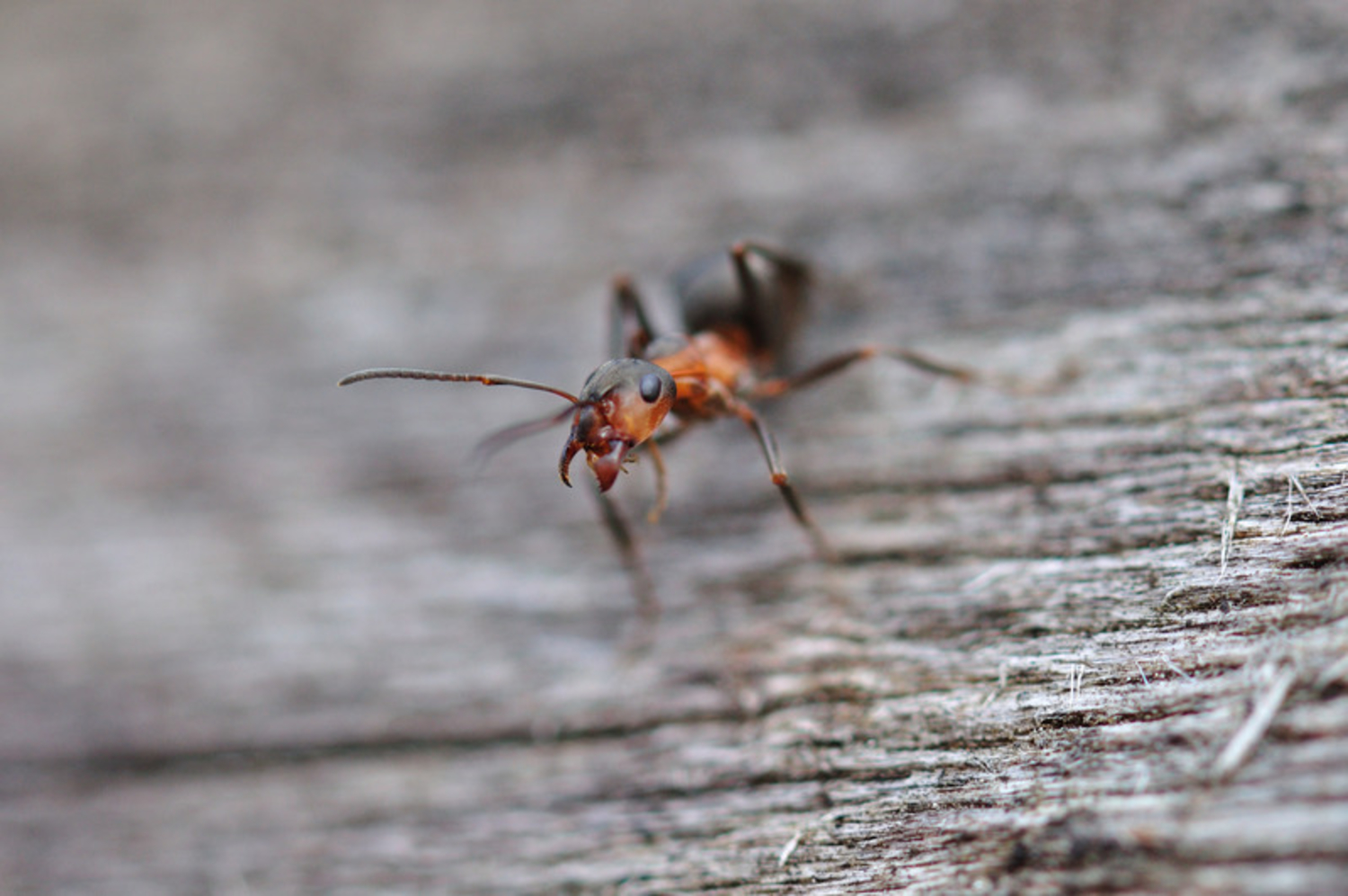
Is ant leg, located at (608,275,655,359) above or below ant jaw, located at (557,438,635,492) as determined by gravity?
above

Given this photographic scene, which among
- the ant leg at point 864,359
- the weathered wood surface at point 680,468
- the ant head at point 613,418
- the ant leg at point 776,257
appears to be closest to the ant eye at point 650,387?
the ant head at point 613,418

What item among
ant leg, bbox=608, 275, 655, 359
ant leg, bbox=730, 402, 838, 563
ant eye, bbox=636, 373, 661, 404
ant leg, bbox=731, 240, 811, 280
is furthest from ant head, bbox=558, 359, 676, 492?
ant leg, bbox=731, 240, 811, 280

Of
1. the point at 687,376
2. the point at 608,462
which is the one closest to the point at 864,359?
the point at 687,376

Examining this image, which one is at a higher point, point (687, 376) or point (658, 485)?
point (687, 376)

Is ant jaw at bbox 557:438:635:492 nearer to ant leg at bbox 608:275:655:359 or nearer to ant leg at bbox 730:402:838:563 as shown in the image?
ant leg at bbox 730:402:838:563

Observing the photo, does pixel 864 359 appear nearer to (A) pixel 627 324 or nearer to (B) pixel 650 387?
(B) pixel 650 387

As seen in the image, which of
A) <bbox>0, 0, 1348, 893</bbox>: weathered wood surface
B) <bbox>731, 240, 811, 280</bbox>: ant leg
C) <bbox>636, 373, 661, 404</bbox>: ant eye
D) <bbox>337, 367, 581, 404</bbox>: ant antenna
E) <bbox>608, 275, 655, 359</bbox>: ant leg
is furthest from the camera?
<bbox>608, 275, 655, 359</bbox>: ant leg

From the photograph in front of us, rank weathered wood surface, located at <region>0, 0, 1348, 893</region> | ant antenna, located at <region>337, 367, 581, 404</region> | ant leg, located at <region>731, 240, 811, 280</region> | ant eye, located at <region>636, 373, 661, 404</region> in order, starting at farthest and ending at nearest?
ant leg, located at <region>731, 240, 811, 280</region>, ant eye, located at <region>636, 373, 661, 404</region>, ant antenna, located at <region>337, 367, 581, 404</region>, weathered wood surface, located at <region>0, 0, 1348, 893</region>
